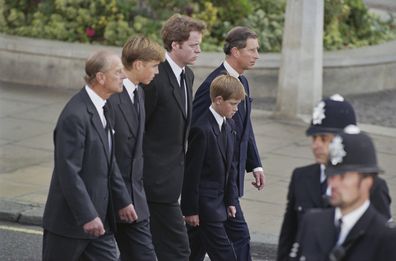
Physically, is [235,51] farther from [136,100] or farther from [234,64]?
[136,100]

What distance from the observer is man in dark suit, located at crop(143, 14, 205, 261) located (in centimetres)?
868

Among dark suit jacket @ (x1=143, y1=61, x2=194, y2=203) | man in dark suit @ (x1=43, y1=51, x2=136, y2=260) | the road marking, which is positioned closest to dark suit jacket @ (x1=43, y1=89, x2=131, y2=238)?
man in dark suit @ (x1=43, y1=51, x2=136, y2=260)

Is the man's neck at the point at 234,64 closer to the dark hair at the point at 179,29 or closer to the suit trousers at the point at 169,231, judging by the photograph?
the dark hair at the point at 179,29

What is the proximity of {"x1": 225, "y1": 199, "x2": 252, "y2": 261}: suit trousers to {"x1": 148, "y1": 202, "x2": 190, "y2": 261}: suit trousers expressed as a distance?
413mm

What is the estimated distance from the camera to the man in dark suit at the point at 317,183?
6219mm

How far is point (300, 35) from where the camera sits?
15664 mm

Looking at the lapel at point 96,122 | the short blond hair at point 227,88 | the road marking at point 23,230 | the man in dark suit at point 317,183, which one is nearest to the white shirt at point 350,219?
the man in dark suit at point 317,183

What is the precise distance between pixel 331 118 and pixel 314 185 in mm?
358

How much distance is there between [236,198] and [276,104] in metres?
7.00

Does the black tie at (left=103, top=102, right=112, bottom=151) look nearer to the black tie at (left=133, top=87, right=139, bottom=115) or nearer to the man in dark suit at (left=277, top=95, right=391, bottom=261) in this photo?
the black tie at (left=133, top=87, right=139, bottom=115)

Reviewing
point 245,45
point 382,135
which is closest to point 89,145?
point 245,45

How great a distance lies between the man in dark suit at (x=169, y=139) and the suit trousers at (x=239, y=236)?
41 cm

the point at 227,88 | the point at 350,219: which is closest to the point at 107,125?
the point at 227,88

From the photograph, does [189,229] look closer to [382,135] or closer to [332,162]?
[332,162]
